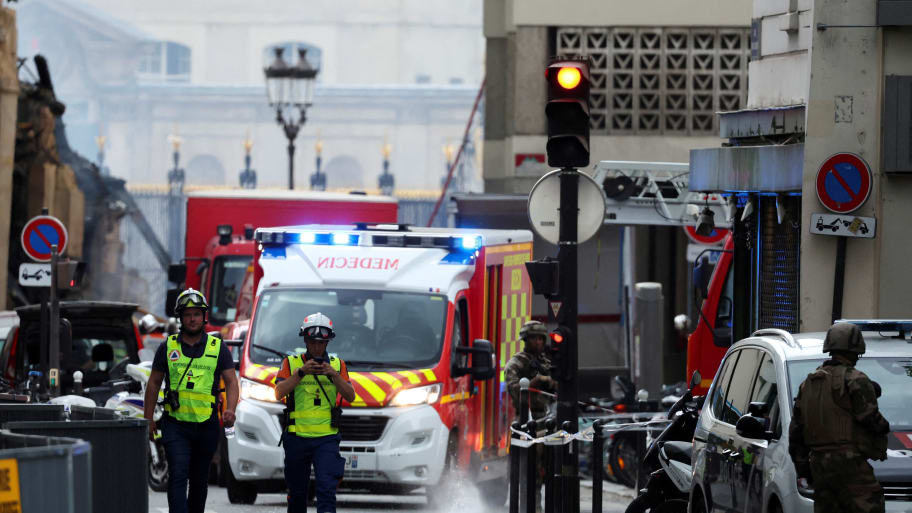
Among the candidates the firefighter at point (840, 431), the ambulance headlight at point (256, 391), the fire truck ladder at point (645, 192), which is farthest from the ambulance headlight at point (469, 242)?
the fire truck ladder at point (645, 192)

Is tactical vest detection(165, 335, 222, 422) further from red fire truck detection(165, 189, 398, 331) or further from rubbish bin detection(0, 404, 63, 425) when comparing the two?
red fire truck detection(165, 189, 398, 331)

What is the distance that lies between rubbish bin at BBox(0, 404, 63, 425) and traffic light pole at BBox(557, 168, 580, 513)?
3.89m

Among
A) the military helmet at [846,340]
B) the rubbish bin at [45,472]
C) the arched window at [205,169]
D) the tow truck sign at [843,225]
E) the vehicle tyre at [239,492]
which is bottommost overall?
the vehicle tyre at [239,492]

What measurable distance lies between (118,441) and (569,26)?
2434 centimetres

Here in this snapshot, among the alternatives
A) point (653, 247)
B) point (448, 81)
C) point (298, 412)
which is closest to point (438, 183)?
point (448, 81)

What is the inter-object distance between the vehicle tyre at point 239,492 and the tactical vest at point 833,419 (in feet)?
25.2

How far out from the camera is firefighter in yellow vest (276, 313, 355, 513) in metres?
12.4

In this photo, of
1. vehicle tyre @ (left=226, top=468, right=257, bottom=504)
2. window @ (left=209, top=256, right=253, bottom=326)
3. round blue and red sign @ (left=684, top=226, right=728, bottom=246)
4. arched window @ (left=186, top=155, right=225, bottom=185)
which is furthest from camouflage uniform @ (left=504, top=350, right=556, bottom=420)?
arched window @ (left=186, top=155, right=225, bottom=185)

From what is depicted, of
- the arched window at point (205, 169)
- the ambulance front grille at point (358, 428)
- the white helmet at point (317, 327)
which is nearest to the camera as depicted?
the white helmet at point (317, 327)

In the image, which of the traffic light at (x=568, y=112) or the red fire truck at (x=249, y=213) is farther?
the red fire truck at (x=249, y=213)

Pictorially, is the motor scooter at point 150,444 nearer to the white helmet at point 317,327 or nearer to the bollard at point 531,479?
the bollard at point 531,479

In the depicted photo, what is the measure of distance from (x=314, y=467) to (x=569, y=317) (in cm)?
242

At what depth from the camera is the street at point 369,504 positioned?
16.5m

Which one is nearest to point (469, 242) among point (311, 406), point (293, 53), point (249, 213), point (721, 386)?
point (311, 406)
